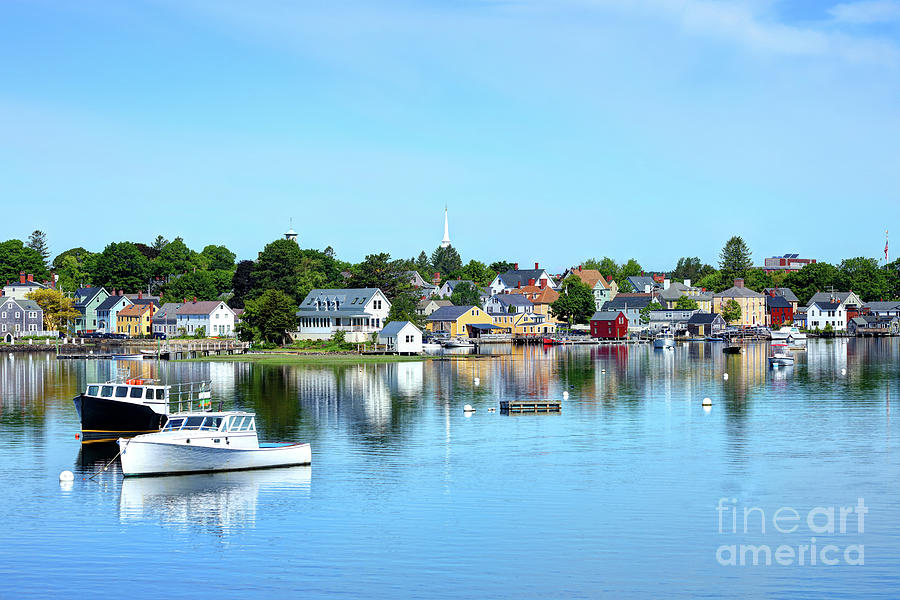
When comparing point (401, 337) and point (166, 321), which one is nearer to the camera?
point (401, 337)

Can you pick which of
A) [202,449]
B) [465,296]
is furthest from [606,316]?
[202,449]

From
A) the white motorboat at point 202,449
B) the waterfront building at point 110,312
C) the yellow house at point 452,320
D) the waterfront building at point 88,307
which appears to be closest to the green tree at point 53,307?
the waterfront building at point 110,312

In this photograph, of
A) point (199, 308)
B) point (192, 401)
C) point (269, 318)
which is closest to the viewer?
point (192, 401)

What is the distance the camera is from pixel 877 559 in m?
30.4

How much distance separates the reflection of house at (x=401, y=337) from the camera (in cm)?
12425

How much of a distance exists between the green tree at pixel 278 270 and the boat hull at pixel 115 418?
102038 millimetres

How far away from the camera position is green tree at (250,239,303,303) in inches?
6009

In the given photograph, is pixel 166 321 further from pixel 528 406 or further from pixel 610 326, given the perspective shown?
pixel 528 406

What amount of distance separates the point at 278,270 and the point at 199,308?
22452 millimetres

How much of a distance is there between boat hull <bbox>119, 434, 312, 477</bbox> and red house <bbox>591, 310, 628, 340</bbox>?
461 feet

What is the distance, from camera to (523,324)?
184 m

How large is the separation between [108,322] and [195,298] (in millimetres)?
20838

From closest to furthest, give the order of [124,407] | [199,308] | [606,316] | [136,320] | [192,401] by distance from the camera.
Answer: [124,407] < [192,401] < [199,308] < [606,316] < [136,320]

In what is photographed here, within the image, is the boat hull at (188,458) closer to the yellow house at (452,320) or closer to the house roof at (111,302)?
the yellow house at (452,320)
